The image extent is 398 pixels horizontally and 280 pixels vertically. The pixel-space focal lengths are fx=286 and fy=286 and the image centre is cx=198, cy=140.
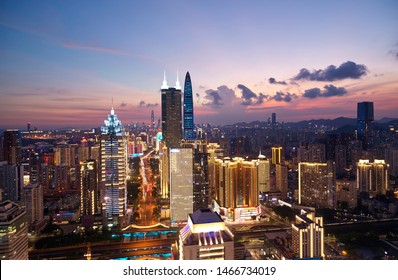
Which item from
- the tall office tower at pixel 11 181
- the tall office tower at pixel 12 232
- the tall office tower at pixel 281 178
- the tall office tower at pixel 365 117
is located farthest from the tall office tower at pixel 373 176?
the tall office tower at pixel 11 181

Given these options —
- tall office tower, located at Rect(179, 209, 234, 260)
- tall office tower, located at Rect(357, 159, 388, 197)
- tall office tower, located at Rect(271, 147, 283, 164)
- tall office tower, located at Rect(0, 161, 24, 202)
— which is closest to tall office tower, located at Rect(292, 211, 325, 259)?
tall office tower, located at Rect(179, 209, 234, 260)

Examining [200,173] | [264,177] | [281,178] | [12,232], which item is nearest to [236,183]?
[200,173]

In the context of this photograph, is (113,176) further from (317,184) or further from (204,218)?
(317,184)

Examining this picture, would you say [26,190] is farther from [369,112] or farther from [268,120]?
[369,112]

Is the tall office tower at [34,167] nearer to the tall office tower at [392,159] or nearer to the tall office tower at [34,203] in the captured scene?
the tall office tower at [34,203]

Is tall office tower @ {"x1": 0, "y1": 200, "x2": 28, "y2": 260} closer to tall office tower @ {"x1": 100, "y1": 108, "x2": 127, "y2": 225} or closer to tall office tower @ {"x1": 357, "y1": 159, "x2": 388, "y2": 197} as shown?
tall office tower @ {"x1": 100, "y1": 108, "x2": 127, "y2": 225}
